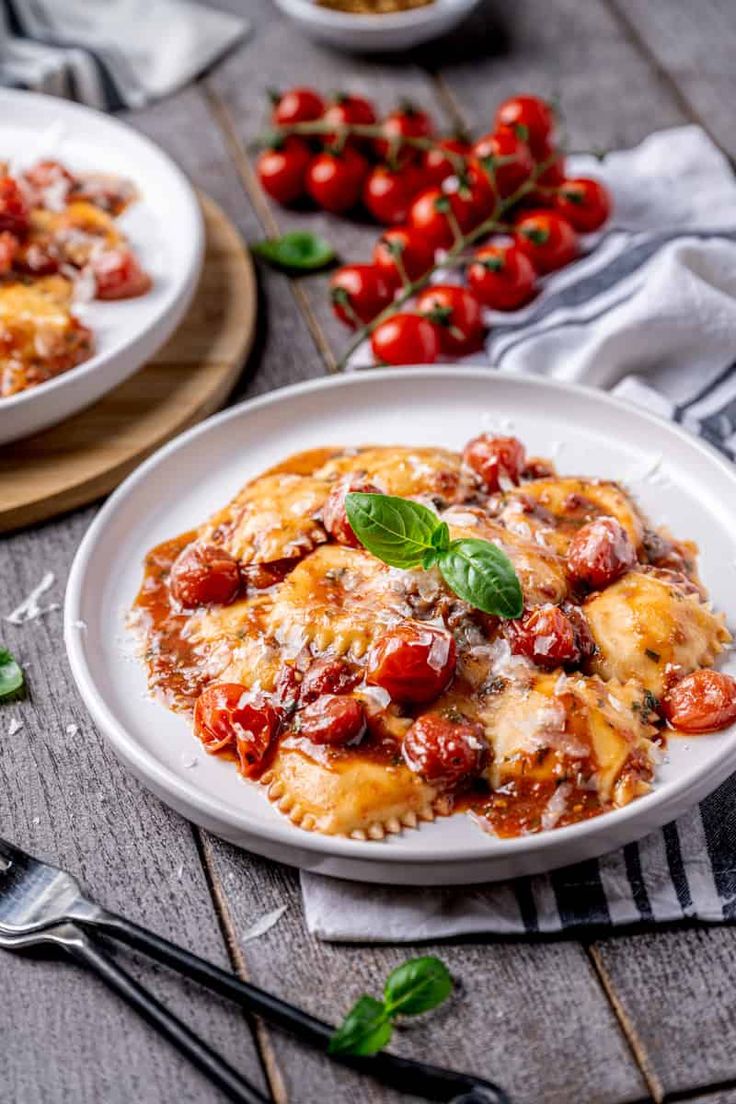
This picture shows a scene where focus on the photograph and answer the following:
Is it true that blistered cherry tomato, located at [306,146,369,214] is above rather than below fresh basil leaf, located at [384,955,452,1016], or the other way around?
above

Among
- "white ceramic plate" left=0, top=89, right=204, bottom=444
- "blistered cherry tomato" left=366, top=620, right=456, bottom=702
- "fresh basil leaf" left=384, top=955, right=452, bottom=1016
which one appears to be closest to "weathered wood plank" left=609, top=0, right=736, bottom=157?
"white ceramic plate" left=0, top=89, right=204, bottom=444

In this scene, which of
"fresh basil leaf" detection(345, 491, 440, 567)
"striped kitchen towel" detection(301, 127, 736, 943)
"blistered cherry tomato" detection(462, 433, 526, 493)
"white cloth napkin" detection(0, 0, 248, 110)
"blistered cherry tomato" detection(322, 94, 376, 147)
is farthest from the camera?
"white cloth napkin" detection(0, 0, 248, 110)

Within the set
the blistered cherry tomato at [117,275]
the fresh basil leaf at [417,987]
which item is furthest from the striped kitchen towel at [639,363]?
the blistered cherry tomato at [117,275]

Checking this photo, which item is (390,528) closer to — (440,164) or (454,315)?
(454,315)

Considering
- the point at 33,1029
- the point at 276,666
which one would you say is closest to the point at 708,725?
the point at 276,666

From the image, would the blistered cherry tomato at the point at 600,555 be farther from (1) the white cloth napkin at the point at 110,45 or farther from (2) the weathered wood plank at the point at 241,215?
(1) the white cloth napkin at the point at 110,45

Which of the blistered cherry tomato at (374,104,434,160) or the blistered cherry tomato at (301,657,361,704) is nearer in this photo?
the blistered cherry tomato at (301,657,361,704)

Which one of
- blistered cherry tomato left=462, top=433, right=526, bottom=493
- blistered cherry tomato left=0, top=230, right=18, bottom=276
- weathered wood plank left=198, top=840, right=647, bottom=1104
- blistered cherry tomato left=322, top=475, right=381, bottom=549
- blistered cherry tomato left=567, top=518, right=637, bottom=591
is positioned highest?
blistered cherry tomato left=0, top=230, right=18, bottom=276

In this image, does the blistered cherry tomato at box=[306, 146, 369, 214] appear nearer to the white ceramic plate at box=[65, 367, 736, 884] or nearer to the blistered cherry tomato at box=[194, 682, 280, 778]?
the white ceramic plate at box=[65, 367, 736, 884]
